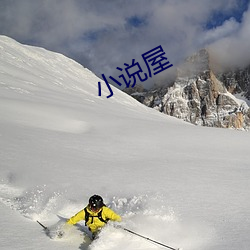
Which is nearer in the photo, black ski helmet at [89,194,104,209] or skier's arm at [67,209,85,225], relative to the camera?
black ski helmet at [89,194,104,209]

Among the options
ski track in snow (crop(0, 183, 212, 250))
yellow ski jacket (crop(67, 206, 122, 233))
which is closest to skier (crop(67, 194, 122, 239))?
yellow ski jacket (crop(67, 206, 122, 233))

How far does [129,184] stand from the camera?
318 inches

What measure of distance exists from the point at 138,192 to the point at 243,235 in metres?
2.93

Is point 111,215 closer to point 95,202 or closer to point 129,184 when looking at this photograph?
point 95,202

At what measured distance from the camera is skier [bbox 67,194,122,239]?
18.9ft

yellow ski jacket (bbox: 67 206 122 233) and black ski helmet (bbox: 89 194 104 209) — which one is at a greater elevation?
black ski helmet (bbox: 89 194 104 209)

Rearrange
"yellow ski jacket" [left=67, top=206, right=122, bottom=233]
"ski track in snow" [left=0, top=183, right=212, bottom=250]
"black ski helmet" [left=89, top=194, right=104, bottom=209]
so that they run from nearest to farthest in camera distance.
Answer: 1. "ski track in snow" [left=0, top=183, right=212, bottom=250]
2. "black ski helmet" [left=89, top=194, right=104, bottom=209]
3. "yellow ski jacket" [left=67, top=206, right=122, bottom=233]

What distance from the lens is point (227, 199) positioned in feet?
22.8

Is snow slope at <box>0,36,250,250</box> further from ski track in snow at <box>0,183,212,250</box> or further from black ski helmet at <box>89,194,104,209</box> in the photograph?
black ski helmet at <box>89,194,104,209</box>

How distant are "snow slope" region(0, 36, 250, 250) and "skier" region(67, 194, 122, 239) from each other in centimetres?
22

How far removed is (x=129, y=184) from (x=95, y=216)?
2.33 metres

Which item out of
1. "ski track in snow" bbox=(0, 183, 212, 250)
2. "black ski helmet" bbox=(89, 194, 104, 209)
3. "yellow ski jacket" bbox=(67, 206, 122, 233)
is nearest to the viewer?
"ski track in snow" bbox=(0, 183, 212, 250)

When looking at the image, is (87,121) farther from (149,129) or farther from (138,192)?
(138,192)

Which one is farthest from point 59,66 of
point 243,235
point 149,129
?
point 243,235
